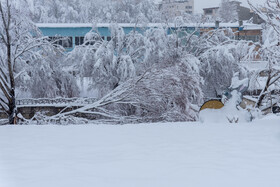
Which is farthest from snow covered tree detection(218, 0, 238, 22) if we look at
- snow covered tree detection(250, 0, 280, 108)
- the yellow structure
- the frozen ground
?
the frozen ground

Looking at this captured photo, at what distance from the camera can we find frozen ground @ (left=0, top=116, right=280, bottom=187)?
14.3 ft

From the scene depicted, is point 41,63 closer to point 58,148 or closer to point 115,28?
point 115,28

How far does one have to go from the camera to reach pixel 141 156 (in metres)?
5.44

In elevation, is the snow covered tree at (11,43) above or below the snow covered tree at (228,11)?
below

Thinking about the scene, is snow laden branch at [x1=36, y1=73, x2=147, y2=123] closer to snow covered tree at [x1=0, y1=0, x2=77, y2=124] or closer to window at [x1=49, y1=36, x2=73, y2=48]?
snow covered tree at [x1=0, y1=0, x2=77, y2=124]

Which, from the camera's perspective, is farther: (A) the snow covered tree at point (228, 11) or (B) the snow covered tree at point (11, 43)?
(A) the snow covered tree at point (228, 11)

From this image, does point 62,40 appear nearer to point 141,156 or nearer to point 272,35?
point 272,35

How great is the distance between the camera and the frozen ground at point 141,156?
437 centimetres

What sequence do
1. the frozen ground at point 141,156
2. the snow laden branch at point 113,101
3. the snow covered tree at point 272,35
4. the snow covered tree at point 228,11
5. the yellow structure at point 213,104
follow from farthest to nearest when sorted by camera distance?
the snow covered tree at point 228,11 → the snow laden branch at point 113,101 → the yellow structure at point 213,104 → the snow covered tree at point 272,35 → the frozen ground at point 141,156

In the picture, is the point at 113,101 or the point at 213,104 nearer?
the point at 213,104

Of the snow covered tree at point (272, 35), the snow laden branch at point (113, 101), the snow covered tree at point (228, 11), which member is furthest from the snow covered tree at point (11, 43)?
the snow covered tree at point (228, 11)

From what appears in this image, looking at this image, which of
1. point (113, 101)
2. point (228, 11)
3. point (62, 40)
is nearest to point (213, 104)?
point (113, 101)

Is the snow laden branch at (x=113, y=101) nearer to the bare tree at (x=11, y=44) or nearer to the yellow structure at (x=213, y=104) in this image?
the bare tree at (x=11, y=44)

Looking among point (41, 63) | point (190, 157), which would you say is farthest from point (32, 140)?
point (41, 63)
